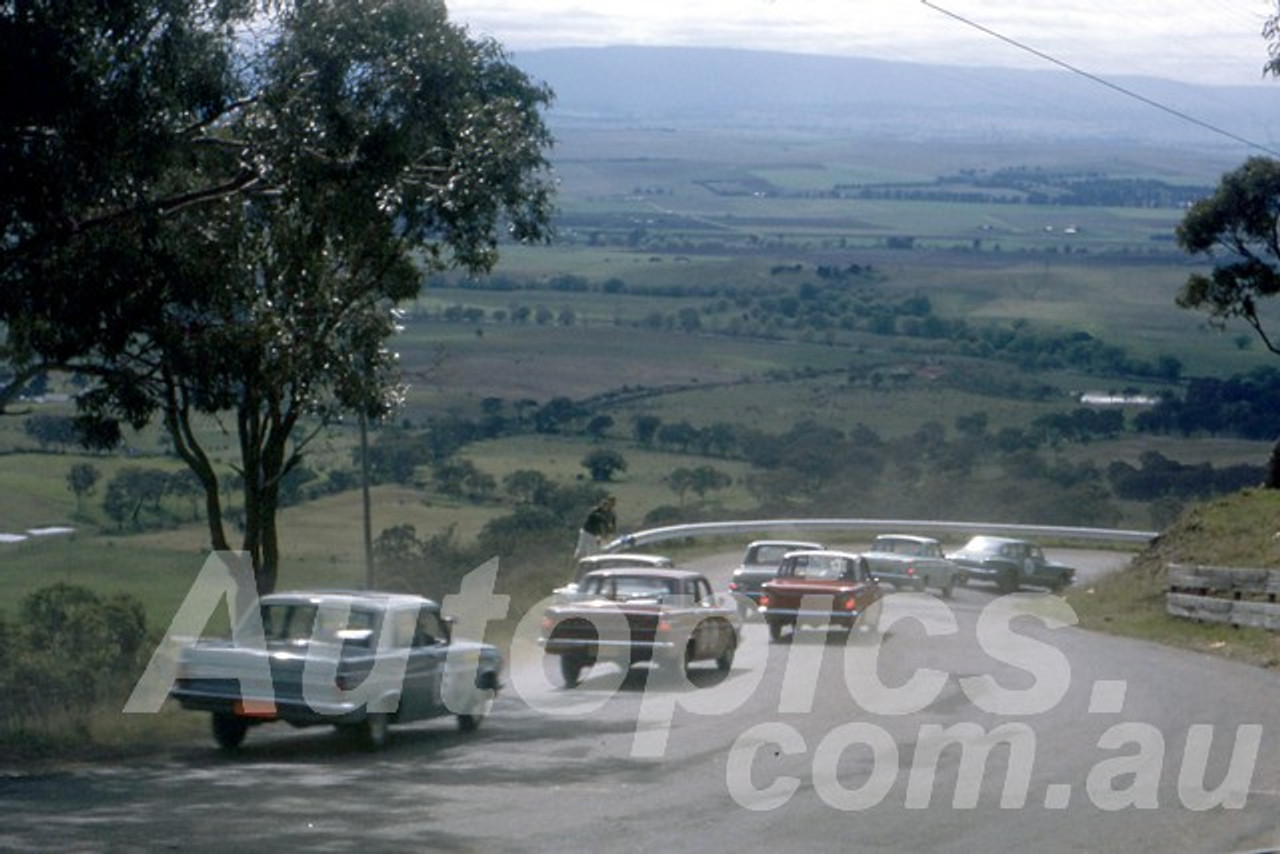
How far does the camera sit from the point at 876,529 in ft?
168

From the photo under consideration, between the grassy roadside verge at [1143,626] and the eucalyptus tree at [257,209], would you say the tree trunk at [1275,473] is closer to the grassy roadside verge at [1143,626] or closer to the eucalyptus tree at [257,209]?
the grassy roadside verge at [1143,626]

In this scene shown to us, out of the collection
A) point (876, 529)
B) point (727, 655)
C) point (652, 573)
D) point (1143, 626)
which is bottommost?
point (876, 529)

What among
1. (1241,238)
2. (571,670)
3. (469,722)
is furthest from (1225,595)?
(469,722)

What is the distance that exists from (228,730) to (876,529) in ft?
120

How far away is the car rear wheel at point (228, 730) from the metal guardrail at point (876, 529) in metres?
22.7

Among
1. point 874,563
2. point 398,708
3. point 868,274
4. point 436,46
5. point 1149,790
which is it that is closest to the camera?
point 1149,790

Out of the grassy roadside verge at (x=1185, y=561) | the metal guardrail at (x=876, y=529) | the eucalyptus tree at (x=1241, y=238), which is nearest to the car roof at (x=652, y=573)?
the grassy roadside verge at (x=1185, y=561)

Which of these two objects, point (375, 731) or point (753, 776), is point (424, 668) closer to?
point (375, 731)

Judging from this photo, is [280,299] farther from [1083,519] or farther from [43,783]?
[1083,519]

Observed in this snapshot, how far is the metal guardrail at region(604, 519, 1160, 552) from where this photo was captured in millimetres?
44856

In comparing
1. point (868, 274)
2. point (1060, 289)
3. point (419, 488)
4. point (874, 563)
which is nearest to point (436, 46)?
point (874, 563)

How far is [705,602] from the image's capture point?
21.9m

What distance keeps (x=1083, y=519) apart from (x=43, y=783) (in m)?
48.5

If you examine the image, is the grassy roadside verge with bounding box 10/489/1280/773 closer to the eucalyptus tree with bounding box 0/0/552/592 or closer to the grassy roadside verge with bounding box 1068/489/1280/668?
the grassy roadside verge with bounding box 1068/489/1280/668
